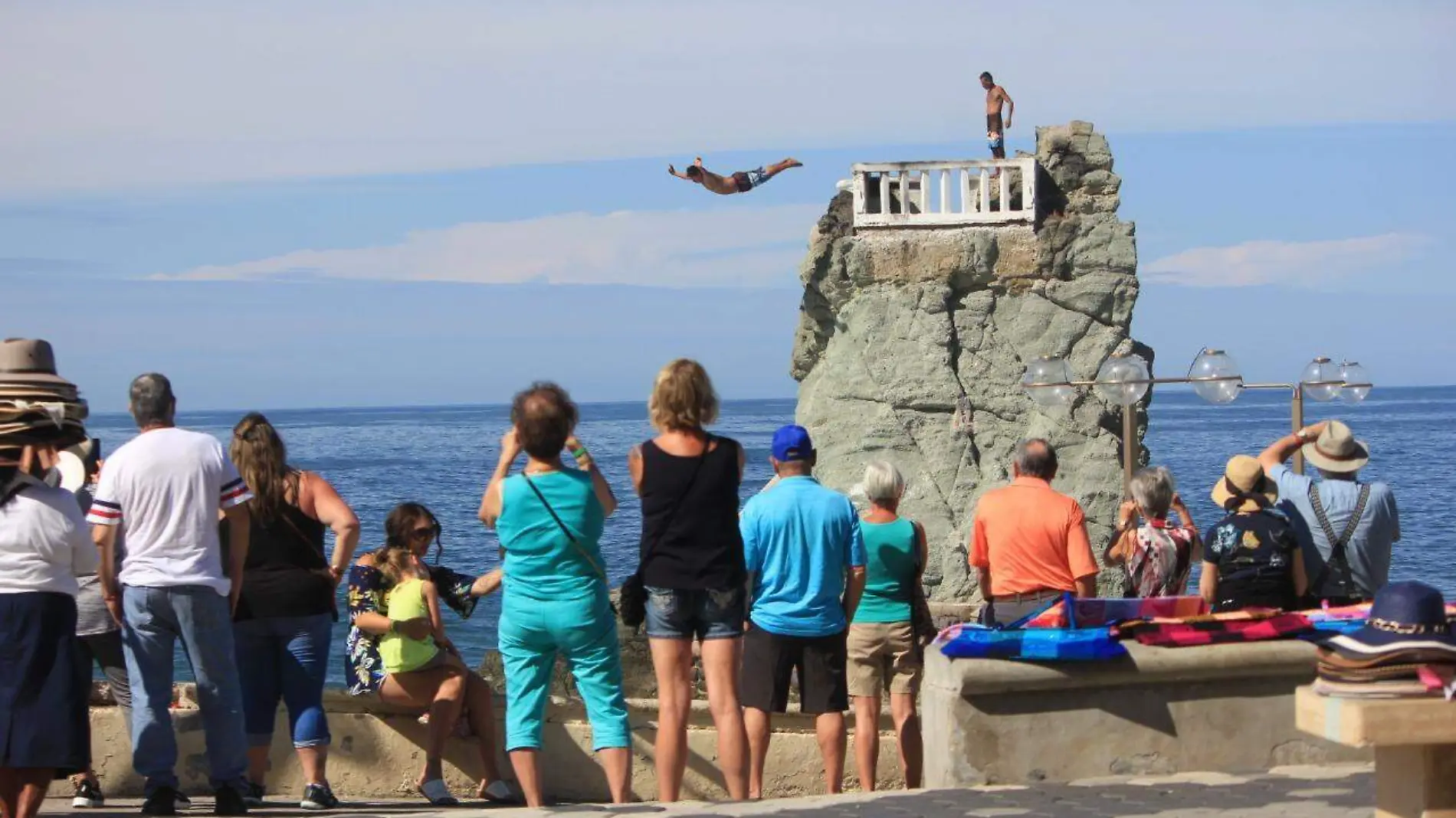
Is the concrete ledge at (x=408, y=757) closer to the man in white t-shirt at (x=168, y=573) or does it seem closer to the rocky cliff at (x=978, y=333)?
the man in white t-shirt at (x=168, y=573)

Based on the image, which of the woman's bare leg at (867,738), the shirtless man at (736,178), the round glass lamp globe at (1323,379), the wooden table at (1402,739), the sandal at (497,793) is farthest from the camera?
the shirtless man at (736,178)

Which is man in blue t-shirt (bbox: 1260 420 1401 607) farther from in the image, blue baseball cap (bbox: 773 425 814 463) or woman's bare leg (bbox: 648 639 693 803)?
woman's bare leg (bbox: 648 639 693 803)

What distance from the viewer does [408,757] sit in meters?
7.51

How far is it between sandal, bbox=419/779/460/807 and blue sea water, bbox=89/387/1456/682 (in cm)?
1530

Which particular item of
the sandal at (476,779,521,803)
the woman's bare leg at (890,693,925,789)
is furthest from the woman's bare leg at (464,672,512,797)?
the woman's bare leg at (890,693,925,789)

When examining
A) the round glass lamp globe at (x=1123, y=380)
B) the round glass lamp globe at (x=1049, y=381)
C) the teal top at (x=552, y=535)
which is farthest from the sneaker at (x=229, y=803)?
the round glass lamp globe at (x=1049, y=381)

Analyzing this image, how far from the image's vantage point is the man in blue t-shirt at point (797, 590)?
693cm

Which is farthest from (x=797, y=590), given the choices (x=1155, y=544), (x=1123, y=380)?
(x=1123, y=380)

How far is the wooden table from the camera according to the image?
14.5 feet

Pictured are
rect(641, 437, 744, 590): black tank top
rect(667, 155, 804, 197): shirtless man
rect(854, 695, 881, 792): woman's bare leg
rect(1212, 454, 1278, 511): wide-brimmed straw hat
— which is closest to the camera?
rect(641, 437, 744, 590): black tank top

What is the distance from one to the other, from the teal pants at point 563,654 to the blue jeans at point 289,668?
78cm

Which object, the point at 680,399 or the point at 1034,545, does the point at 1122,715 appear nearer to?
the point at 1034,545

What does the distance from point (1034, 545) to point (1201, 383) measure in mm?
3830

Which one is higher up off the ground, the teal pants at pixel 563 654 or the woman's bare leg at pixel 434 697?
the teal pants at pixel 563 654
